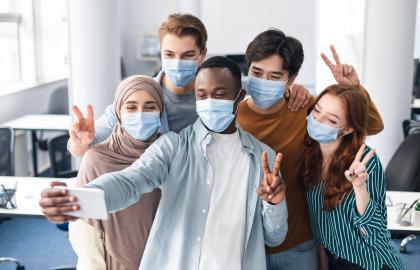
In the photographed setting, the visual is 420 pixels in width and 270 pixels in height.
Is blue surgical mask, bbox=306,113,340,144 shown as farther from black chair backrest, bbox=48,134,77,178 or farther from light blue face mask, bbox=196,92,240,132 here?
black chair backrest, bbox=48,134,77,178

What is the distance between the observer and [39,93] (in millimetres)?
7203

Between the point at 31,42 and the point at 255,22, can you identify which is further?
the point at 255,22

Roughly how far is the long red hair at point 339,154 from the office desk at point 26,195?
65.8 inches

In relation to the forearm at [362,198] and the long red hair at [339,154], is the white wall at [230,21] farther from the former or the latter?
the forearm at [362,198]

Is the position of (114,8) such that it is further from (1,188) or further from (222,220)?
(222,220)

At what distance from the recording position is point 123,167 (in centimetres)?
215

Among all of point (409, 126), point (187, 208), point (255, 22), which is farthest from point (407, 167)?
point (255, 22)

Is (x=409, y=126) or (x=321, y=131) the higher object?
(x=321, y=131)

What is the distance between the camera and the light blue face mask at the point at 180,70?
2320mm

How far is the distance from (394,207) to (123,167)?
2.14 m

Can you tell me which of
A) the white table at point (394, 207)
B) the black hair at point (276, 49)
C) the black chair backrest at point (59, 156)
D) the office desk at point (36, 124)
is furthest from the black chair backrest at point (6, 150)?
the black hair at point (276, 49)

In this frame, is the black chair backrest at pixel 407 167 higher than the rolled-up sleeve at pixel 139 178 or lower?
lower

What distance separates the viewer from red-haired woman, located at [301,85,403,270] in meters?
2.08

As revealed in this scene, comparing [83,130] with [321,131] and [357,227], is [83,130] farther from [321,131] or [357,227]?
[357,227]
